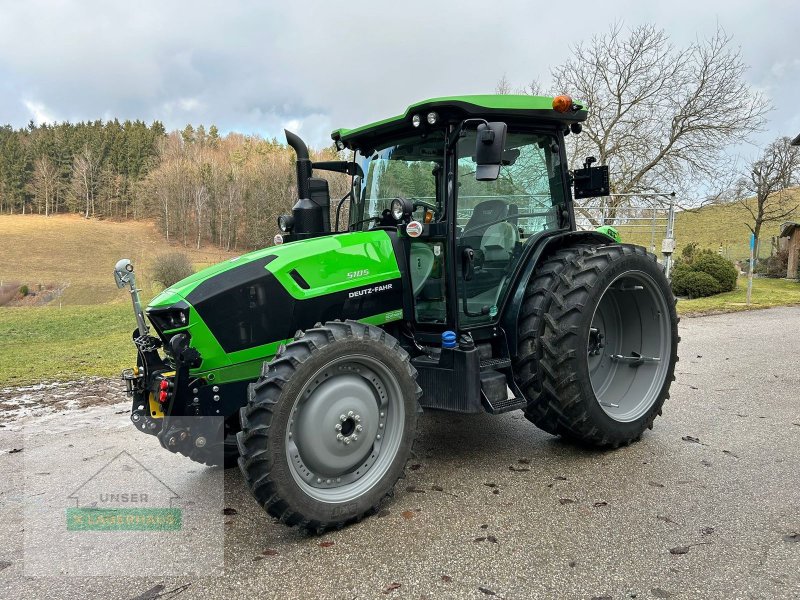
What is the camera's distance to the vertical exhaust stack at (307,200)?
4281 millimetres

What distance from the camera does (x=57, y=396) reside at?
6281 mm

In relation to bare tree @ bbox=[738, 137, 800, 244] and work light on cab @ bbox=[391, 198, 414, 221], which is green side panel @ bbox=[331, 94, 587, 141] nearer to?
work light on cab @ bbox=[391, 198, 414, 221]

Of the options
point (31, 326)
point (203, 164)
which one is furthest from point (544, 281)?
point (203, 164)

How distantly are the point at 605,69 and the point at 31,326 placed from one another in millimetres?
22567

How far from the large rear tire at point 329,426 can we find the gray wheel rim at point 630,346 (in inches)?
75.2

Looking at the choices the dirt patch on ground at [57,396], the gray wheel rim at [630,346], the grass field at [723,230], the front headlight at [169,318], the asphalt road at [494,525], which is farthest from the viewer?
the grass field at [723,230]

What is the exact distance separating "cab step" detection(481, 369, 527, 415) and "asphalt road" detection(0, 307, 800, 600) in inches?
18.7

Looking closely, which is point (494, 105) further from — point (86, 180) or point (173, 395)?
point (86, 180)

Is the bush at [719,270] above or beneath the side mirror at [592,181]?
beneath

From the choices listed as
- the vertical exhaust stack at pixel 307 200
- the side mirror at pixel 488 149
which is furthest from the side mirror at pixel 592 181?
the vertical exhaust stack at pixel 307 200

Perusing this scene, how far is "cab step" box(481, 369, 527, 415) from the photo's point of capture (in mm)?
3812

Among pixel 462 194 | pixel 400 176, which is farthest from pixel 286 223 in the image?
pixel 462 194

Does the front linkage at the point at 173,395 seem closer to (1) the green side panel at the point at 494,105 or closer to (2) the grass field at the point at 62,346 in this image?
(1) the green side panel at the point at 494,105

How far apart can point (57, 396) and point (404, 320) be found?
447cm
